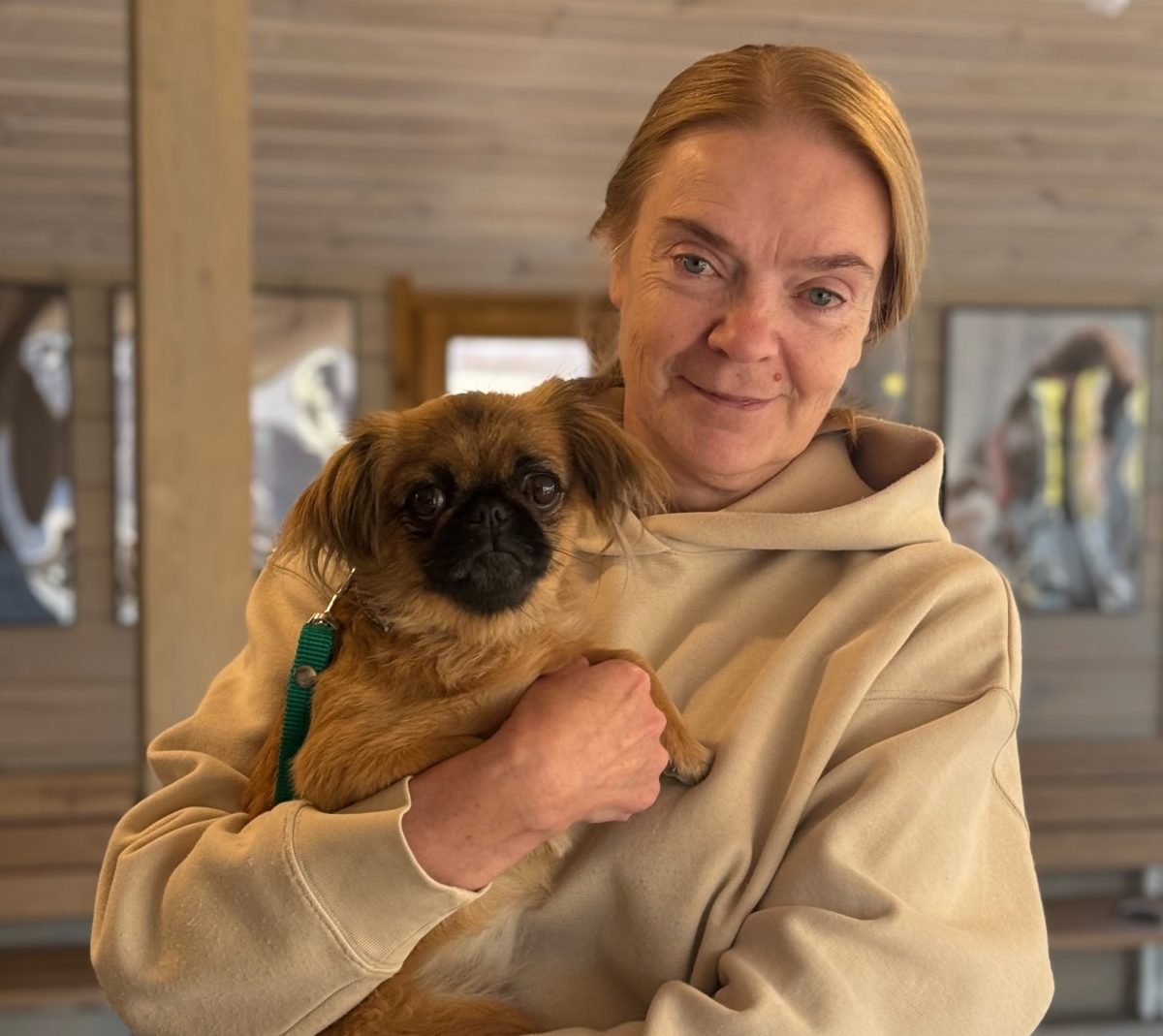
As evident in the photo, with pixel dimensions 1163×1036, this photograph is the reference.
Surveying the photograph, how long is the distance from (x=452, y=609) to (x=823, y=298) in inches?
19.2

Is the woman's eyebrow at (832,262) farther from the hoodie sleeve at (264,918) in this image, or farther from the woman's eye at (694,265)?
the hoodie sleeve at (264,918)

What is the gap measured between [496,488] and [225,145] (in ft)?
5.33

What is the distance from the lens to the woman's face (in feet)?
4.28

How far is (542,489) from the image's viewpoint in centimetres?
130

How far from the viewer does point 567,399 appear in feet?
4.64

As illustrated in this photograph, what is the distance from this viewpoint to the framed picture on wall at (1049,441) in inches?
258

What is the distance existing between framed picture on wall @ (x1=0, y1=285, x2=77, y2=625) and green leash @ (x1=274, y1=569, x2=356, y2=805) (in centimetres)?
488

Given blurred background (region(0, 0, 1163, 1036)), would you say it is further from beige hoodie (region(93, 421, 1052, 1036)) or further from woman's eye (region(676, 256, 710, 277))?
beige hoodie (region(93, 421, 1052, 1036))

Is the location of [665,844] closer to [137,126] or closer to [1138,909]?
[137,126]

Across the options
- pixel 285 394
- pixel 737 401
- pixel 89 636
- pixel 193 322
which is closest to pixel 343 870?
pixel 737 401

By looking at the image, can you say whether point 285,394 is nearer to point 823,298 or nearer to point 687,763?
point 823,298

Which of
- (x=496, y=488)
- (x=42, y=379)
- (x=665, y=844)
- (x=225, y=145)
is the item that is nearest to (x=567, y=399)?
(x=496, y=488)

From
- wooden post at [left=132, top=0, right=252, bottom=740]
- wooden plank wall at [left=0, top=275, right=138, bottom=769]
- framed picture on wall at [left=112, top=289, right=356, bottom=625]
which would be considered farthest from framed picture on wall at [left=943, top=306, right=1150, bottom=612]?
wooden post at [left=132, top=0, right=252, bottom=740]

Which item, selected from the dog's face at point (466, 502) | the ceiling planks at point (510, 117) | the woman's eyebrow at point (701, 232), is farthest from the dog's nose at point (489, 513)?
the ceiling planks at point (510, 117)
